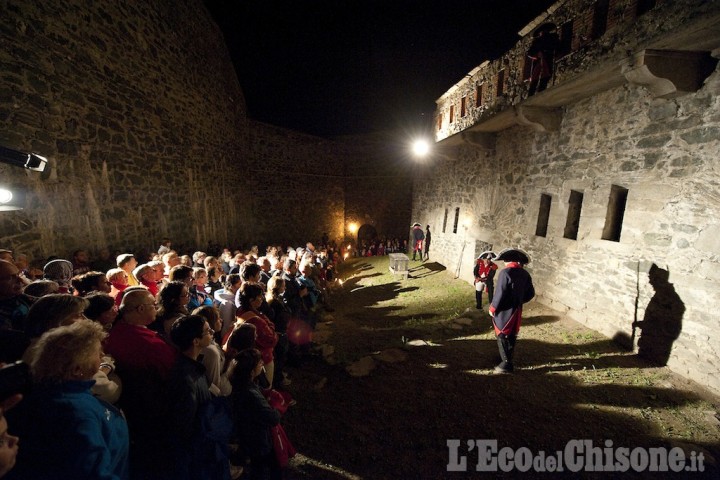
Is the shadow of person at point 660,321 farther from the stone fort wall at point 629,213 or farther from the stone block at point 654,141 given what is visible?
the stone block at point 654,141

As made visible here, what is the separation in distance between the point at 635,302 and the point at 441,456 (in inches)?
162

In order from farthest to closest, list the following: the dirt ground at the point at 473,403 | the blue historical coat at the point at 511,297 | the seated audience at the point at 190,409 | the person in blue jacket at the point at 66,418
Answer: the blue historical coat at the point at 511,297, the dirt ground at the point at 473,403, the seated audience at the point at 190,409, the person in blue jacket at the point at 66,418

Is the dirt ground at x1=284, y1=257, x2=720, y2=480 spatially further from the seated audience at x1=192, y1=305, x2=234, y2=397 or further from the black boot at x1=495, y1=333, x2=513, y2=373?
the seated audience at x1=192, y1=305, x2=234, y2=397

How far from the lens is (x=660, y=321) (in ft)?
14.4

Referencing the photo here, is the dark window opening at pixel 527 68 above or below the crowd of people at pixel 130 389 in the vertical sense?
above

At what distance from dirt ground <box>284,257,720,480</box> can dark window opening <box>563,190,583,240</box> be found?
6.19 feet

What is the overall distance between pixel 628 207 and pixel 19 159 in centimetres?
855

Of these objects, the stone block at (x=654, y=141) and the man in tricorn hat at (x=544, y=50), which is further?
the man in tricorn hat at (x=544, y=50)

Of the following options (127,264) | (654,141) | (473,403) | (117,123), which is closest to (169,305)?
(127,264)

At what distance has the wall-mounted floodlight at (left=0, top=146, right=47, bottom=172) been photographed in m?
3.47

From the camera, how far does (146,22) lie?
713 centimetres

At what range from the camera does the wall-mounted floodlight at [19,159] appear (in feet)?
11.4

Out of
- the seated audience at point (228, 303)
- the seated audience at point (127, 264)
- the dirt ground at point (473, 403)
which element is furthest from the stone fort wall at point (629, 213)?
the seated audience at point (127, 264)

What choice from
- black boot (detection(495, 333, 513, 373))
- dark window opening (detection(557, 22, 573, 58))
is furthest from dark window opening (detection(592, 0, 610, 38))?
black boot (detection(495, 333, 513, 373))
